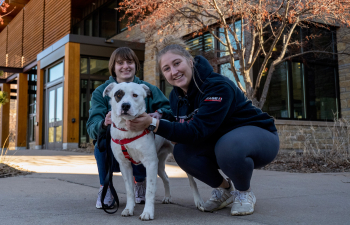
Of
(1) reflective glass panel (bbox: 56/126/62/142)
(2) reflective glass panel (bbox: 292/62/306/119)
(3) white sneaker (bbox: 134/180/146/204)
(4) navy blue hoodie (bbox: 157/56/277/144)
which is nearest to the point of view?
(4) navy blue hoodie (bbox: 157/56/277/144)

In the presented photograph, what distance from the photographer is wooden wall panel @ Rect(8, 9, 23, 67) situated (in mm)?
19266

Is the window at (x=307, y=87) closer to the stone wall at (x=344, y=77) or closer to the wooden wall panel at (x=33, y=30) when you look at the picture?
the stone wall at (x=344, y=77)

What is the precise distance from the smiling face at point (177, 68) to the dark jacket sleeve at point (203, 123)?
0.94 feet

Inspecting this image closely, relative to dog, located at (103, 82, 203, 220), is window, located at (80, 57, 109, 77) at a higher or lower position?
higher

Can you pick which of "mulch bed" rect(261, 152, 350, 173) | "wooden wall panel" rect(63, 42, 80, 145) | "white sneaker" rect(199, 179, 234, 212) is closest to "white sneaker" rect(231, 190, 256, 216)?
"white sneaker" rect(199, 179, 234, 212)

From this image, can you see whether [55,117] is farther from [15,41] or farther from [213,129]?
[213,129]

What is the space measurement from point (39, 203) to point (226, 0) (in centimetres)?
561

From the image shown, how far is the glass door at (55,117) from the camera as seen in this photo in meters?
13.8

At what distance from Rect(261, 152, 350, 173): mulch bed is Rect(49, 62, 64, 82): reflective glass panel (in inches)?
413

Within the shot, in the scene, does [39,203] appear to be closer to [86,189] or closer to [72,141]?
[86,189]

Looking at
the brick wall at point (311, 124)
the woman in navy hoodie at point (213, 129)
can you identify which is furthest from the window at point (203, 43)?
the woman in navy hoodie at point (213, 129)

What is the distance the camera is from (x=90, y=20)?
17844mm

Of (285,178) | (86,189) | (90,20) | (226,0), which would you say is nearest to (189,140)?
(86,189)

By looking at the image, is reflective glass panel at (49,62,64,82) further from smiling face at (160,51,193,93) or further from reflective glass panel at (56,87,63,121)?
smiling face at (160,51,193,93)
